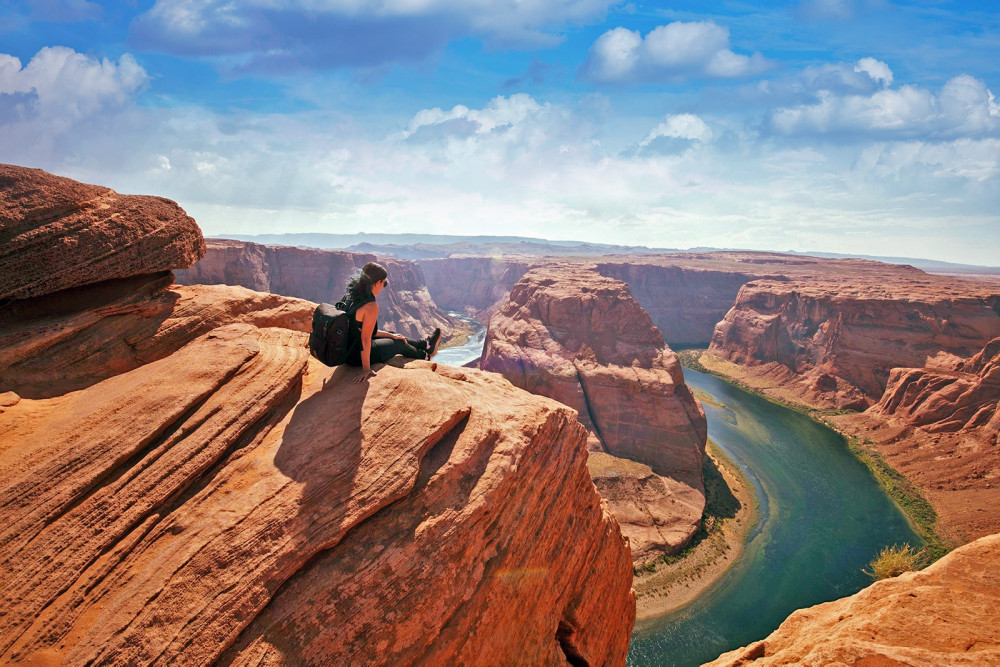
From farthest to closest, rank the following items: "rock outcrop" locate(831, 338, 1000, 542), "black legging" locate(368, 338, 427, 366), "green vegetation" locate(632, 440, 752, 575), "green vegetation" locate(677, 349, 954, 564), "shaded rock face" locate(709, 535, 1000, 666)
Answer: "rock outcrop" locate(831, 338, 1000, 542)
"green vegetation" locate(677, 349, 954, 564)
"green vegetation" locate(632, 440, 752, 575)
"black legging" locate(368, 338, 427, 366)
"shaded rock face" locate(709, 535, 1000, 666)

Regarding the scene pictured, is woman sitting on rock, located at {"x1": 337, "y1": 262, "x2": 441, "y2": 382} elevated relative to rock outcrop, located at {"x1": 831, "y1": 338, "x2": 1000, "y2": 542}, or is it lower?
elevated

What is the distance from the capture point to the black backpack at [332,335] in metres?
10.1

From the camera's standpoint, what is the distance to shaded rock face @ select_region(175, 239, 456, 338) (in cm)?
7506

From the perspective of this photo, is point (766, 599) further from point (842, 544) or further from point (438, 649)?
point (438, 649)

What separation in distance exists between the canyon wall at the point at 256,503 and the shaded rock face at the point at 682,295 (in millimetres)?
114018

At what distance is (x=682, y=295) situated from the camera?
127 metres

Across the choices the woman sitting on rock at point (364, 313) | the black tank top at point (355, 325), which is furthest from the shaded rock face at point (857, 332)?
the black tank top at point (355, 325)

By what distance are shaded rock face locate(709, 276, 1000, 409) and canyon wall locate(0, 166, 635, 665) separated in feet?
250

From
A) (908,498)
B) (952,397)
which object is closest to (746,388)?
(952,397)

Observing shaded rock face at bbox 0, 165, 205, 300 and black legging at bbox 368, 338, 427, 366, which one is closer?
shaded rock face at bbox 0, 165, 205, 300

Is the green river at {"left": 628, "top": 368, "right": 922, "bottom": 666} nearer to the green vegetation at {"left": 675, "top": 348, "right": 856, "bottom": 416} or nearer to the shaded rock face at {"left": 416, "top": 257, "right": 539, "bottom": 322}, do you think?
the green vegetation at {"left": 675, "top": 348, "right": 856, "bottom": 416}

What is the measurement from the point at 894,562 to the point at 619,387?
25.8 meters

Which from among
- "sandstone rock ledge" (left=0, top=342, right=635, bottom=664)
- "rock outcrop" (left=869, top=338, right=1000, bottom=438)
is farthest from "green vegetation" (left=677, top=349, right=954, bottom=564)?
"sandstone rock ledge" (left=0, top=342, right=635, bottom=664)

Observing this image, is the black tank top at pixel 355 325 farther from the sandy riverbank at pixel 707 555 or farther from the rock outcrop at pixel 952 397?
the rock outcrop at pixel 952 397
